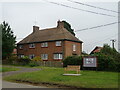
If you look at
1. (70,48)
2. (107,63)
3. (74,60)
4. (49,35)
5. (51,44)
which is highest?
(49,35)

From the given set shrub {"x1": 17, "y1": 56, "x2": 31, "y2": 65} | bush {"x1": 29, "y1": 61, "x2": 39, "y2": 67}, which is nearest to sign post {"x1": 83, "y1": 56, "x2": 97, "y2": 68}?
bush {"x1": 29, "y1": 61, "x2": 39, "y2": 67}

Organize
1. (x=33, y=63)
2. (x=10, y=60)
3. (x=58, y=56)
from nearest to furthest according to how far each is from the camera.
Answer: (x=33, y=63) → (x=58, y=56) → (x=10, y=60)

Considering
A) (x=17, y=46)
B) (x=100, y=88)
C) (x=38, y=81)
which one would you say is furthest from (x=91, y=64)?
(x=17, y=46)

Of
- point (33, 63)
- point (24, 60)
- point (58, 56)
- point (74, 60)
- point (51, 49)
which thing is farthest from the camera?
point (51, 49)

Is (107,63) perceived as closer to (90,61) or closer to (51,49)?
(90,61)

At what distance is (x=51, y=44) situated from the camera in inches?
1743

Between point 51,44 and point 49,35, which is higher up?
point 49,35

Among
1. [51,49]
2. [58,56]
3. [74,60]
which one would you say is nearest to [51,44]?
[51,49]

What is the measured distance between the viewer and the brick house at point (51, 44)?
141ft

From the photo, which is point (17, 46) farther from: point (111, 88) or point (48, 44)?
point (111, 88)

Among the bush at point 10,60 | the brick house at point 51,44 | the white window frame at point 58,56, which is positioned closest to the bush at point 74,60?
the brick house at point 51,44

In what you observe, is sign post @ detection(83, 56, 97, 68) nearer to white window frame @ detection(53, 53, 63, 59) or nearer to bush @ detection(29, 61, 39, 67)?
bush @ detection(29, 61, 39, 67)

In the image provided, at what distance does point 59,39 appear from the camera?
42969mm

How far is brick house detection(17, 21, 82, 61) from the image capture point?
141 feet
